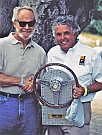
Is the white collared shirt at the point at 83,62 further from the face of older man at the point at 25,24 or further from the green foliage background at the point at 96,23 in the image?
the face of older man at the point at 25,24

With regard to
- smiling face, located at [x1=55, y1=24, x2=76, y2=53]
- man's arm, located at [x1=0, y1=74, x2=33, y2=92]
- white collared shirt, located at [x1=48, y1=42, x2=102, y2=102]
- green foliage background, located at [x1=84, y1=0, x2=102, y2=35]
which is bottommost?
man's arm, located at [x1=0, y1=74, x2=33, y2=92]

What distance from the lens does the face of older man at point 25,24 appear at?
3918 millimetres

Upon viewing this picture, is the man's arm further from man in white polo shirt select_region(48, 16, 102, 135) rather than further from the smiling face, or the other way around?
the smiling face

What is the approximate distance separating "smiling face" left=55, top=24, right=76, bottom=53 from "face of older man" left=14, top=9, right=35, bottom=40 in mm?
257

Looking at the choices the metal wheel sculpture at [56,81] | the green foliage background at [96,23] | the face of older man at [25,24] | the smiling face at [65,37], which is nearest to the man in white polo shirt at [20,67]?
the face of older man at [25,24]

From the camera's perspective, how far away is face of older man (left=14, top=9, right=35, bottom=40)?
12.9ft

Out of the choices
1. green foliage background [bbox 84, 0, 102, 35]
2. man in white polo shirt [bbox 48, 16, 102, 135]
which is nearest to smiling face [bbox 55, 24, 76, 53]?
man in white polo shirt [bbox 48, 16, 102, 135]

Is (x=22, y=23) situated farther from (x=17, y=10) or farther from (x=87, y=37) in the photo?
(x=87, y=37)

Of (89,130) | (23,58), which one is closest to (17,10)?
(23,58)

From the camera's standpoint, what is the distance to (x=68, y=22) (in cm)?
392

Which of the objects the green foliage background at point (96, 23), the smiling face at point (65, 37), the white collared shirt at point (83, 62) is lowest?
the white collared shirt at point (83, 62)

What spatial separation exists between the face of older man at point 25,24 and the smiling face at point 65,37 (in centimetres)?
26

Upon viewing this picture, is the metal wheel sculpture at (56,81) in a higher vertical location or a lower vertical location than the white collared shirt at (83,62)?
lower

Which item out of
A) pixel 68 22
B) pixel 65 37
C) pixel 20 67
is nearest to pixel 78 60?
pixel 65 37
